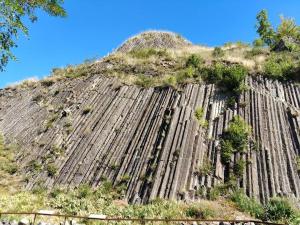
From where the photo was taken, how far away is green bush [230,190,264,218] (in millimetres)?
14648

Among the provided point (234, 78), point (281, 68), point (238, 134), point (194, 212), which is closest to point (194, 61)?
point (234, 78)

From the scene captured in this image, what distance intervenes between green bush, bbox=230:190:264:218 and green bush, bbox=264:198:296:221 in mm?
252

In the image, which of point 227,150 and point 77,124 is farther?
point 77,124

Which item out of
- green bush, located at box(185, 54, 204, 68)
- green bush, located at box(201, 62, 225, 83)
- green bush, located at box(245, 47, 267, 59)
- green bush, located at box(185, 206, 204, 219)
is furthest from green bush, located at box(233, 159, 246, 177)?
green bush, located at box(245, 47, 267, 59)

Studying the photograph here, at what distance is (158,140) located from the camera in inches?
762

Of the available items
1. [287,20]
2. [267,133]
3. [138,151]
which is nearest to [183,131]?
[138,151]

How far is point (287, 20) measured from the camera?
4238 cm

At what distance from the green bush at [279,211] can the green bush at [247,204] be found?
0.25 metres

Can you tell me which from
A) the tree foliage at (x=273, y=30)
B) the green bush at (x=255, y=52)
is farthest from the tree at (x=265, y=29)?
the green bush at (x=255, y=52)

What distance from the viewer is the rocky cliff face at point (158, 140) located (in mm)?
16750

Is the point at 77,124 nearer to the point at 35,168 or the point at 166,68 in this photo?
the point at 35,168

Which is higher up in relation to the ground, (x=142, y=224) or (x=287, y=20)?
(x=287, y=20)

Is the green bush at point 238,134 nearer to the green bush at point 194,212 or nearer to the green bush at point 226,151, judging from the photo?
the green bush at point 226,151

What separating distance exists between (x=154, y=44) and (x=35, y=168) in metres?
24.9
